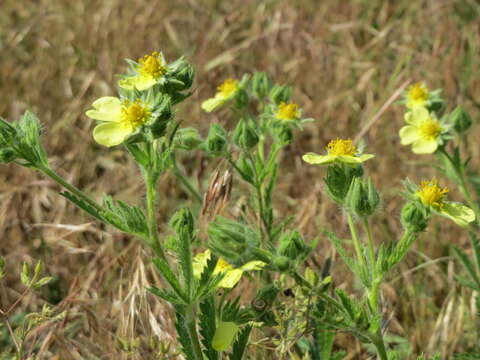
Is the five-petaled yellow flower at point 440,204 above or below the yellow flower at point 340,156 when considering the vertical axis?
below

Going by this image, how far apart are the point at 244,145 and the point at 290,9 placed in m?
2.19

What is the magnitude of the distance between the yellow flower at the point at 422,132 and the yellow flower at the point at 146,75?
3.53 feet

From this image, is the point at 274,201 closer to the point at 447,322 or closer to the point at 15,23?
the point at 447,322

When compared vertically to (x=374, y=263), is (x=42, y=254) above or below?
below

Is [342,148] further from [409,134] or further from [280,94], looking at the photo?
[409,134]

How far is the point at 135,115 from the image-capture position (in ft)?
5.22

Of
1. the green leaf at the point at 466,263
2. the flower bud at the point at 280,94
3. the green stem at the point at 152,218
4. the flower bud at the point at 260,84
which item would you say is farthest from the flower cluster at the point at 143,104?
the green leaf at the point at 466,263

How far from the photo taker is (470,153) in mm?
3197

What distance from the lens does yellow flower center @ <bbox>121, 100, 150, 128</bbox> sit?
1.59 metres

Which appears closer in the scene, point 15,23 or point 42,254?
point 42,254

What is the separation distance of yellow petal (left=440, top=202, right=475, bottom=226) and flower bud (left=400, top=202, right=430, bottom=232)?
3.9 inches

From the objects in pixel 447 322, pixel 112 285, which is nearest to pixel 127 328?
pixel 112 285

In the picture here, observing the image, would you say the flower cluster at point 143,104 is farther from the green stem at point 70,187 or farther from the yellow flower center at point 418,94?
the yellow flower center at point 418,94

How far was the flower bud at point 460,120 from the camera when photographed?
7.78 feet
